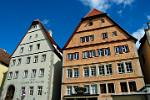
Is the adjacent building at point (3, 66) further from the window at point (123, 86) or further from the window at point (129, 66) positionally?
the window at point (129, 66)

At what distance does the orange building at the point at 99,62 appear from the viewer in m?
26.2

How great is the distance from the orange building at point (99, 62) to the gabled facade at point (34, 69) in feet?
9.64

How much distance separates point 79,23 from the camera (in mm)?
33656

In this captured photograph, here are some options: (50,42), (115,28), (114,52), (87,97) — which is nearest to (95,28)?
(115,28)

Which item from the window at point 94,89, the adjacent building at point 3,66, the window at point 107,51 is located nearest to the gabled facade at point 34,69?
the adjacent building at point 3,66

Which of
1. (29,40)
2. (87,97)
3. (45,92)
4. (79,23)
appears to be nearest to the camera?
(87,97)

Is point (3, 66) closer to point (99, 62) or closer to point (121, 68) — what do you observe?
point (99, 62)

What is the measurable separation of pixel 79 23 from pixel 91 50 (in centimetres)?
642

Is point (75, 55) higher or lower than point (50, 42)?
lower

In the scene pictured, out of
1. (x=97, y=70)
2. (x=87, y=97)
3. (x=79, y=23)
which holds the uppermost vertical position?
(x=79, y=23)

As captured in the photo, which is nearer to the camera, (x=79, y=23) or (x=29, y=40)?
(x=79, y=23)

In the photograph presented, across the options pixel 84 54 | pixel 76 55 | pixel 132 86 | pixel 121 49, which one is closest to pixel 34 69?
pixel 76 55

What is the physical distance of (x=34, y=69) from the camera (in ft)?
110

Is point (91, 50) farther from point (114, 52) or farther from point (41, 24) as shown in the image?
point (41, 24)
